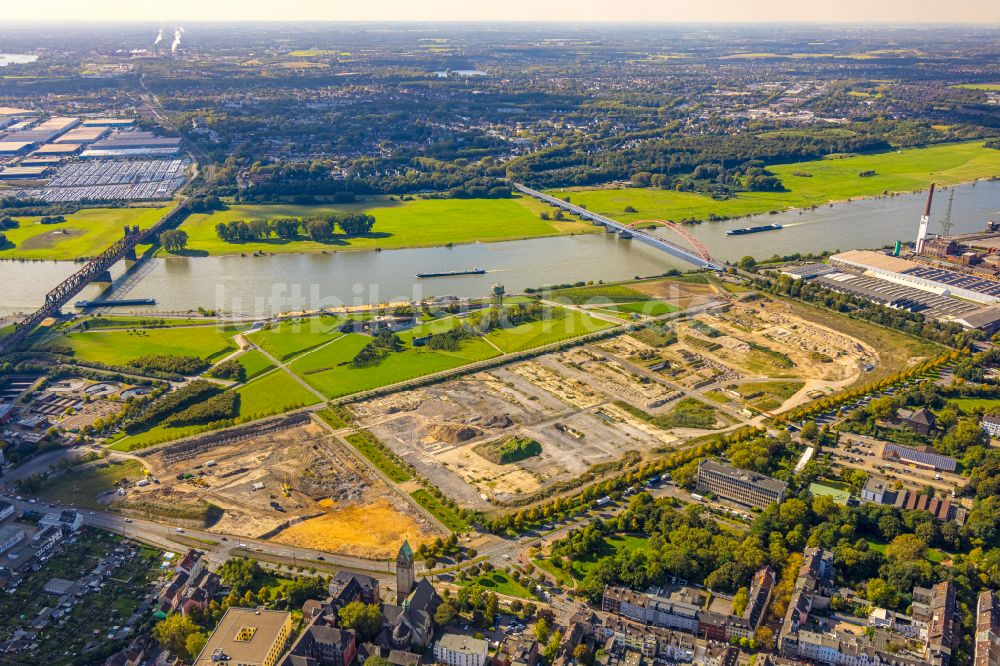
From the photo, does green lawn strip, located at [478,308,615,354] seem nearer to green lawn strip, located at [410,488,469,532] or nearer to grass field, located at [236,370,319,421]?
grass field, located at [236,370,319,421]

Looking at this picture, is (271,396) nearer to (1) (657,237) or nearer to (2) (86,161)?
(1) (657,237)

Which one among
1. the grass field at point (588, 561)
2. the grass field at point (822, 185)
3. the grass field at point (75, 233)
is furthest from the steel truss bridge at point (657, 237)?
the grass field at point (75, 233)

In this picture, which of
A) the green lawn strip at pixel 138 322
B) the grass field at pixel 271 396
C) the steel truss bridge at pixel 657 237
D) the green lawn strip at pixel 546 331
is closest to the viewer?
the grass field at pixel 271 396

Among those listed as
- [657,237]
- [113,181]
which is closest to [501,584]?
[657,237]

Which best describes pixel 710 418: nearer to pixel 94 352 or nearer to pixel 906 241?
pixel 94 352

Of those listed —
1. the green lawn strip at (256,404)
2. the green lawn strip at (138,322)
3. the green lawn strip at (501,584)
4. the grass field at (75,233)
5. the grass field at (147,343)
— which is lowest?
the green lawn strip at (501,584)

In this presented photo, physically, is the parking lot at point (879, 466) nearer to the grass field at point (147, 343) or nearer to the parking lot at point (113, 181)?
the grass field at point (147, 343)

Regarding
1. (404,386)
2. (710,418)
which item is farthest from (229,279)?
(710,418)
